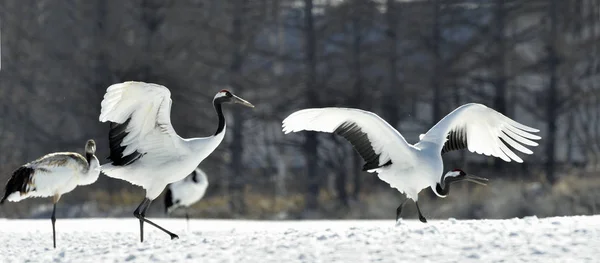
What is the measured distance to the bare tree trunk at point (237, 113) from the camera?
71.6 feet

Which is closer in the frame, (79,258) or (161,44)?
(79,258)

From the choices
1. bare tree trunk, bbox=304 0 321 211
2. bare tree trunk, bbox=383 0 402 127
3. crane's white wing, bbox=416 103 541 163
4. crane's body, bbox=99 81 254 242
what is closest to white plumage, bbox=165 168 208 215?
crane's body, bbox=99 81 254 242

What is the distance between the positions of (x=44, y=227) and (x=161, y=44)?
10519mm

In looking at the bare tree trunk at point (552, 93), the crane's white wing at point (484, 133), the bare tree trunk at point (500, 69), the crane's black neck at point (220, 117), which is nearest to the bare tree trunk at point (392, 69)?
the bare tree trunk at point (500, 69)

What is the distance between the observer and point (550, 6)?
2311 centimetres

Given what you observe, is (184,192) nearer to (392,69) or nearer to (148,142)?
(148,142)

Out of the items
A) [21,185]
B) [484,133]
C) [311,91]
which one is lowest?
[21,185]

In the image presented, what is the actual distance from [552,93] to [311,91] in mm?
5052

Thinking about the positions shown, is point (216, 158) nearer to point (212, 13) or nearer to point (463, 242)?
point (212, 13)

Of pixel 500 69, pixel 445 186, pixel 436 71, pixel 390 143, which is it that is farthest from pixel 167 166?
pixel 500 69

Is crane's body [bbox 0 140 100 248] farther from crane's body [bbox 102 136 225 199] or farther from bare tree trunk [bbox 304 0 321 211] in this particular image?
bare tree trunk [bbox 304 0 321 211]

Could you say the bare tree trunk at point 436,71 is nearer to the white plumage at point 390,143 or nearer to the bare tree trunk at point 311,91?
the bare tree trunk at point 311,91

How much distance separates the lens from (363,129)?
9438 mm

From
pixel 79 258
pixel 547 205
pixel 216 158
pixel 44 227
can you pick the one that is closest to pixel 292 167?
pixel 216 158
